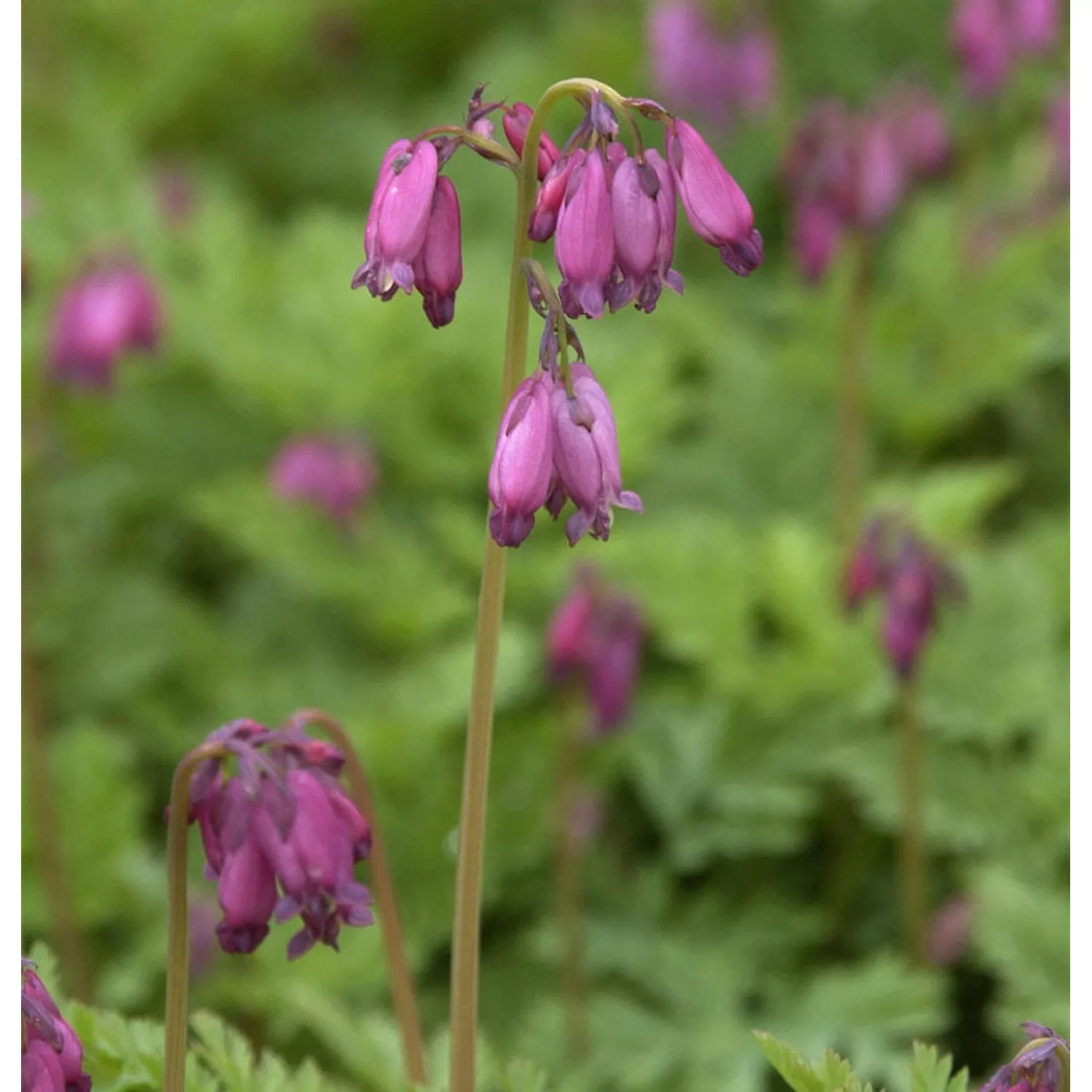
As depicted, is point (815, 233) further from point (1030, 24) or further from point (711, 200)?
point (711, 200)

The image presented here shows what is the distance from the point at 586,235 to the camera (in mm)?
1282

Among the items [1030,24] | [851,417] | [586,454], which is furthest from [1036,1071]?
[1030,24]

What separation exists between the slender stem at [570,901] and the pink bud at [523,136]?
1780mm

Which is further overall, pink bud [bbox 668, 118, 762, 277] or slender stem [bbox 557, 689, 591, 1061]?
slender stem [bbox 557, 689, 591, 1061]

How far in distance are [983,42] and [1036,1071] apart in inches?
140

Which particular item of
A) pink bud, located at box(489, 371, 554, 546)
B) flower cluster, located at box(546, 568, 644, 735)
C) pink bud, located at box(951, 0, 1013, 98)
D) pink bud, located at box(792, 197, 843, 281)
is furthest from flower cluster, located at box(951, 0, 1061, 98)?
pink bud, located at box(489, 371, 554, 546)

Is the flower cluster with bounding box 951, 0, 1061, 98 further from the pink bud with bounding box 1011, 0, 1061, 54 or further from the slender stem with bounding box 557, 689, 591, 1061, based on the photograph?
the slender stem with bounding box 557, 689, 591, 1061

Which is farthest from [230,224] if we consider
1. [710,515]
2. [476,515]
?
[710,515]

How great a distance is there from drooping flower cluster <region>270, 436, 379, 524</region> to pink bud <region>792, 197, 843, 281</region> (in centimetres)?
128

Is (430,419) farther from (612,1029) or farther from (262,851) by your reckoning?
(262,851)

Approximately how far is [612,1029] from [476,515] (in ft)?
5.26

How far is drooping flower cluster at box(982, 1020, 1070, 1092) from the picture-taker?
1.44 meters

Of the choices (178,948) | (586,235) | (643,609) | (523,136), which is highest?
(523,136)

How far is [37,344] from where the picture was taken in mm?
4145
